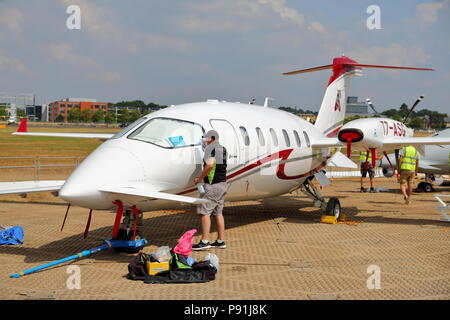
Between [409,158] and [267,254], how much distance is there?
8.81 meters

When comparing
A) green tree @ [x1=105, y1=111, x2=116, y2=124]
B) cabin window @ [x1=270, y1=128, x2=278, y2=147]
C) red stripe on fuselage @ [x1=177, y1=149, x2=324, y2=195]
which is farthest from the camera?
green tree @ [x1=105, y1=111, x2=116, y2=124]

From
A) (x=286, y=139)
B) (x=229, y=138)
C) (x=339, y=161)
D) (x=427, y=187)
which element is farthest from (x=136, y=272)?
(x=427, y=187)

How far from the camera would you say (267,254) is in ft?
32.2

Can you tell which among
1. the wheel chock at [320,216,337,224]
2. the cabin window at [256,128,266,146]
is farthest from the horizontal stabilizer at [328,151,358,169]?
the cabin window at [256,128,266,146]

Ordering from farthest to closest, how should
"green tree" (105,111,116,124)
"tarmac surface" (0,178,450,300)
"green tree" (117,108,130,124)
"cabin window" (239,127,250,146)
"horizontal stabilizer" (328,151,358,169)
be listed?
"green tree" (105,111,116,124) < "green tree" (117,108,130,124) < "horizontal stabilizer" (328,151,358,169) < "cabin window" (239,127,250,146) < "tarmac surface" (0,178,450,300)

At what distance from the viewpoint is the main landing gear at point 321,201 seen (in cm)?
1400

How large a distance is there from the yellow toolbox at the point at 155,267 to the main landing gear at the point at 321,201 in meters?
7.12

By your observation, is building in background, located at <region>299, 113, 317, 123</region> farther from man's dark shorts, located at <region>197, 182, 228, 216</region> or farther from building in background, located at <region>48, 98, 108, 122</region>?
building in background, located at <region>48, 98, 108, 122</region>

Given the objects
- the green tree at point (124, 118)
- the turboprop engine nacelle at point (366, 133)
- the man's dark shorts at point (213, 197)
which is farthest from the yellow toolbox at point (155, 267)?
the green tree at point (124, 118)

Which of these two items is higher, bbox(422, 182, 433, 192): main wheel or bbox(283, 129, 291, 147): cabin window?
bbox(283, 129, 291, 147): cabin window

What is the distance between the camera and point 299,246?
1062 centimetres

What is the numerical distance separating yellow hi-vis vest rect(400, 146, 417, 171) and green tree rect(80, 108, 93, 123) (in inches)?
5365

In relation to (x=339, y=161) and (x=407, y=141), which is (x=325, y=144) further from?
(x=339, y=161)

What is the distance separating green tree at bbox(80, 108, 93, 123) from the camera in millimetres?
146000
